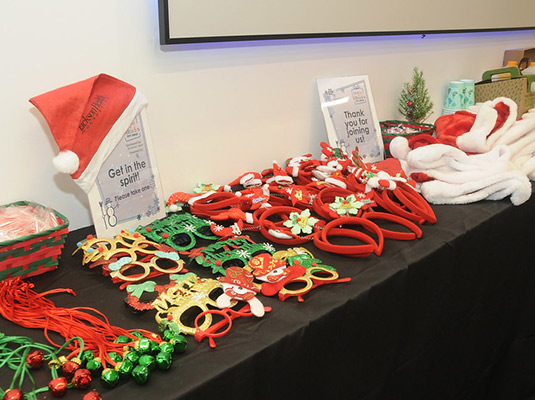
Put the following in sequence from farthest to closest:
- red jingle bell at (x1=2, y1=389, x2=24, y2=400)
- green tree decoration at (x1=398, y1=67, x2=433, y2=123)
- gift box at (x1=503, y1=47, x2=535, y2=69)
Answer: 1. gift box at (x1=503, y1=47, x2=535, y2=69)
2. green tree decoration at (x1=398, y1=67, x2=433, y2=123)
3. red jingle bell at (x1=2, y1=389, x2=24, y2=400)

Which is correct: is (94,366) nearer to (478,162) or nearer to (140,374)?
(140,374)

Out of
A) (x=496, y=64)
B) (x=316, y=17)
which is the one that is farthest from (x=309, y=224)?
(x=496, y=64)

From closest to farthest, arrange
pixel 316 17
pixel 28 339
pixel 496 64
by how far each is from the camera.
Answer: pixel 28 339 → pixel 316 17 → pixel 496 64

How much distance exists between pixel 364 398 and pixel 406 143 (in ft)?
2.49

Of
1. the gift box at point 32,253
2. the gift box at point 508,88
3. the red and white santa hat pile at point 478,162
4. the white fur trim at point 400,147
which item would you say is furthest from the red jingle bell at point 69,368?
the gift box at point 508,88

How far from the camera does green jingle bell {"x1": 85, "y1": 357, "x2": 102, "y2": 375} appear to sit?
0.61 meters

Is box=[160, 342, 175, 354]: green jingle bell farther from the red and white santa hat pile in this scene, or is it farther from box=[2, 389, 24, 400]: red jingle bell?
the red and white santa hat pile

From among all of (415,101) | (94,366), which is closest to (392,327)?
(94,366)

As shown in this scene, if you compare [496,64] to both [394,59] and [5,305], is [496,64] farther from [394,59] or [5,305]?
[5,305]

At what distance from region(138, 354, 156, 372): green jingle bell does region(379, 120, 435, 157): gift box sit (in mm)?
1132

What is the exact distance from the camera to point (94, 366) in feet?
1.99

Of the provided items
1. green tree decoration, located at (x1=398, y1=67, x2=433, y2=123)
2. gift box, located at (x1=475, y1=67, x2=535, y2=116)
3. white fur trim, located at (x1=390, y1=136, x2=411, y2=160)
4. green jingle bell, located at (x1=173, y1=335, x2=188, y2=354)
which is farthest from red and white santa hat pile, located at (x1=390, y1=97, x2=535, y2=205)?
green jingle bell, located at (x1=173, y1=335, x2=188, y2=354)

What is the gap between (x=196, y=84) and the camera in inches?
46.6

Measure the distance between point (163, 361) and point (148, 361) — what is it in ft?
0.07
